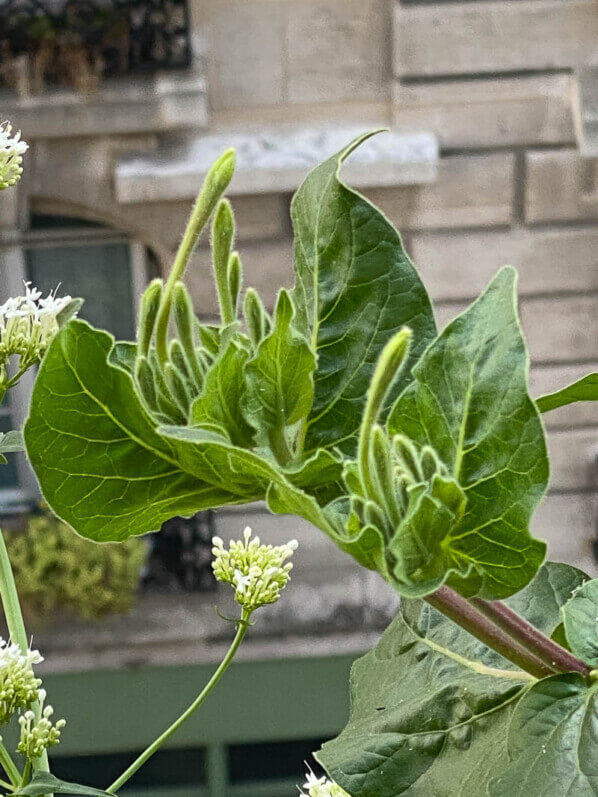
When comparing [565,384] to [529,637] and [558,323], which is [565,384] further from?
[529,637]

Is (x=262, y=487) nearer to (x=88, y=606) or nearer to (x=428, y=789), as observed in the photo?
(x=428, y=789)

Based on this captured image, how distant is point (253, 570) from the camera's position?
0.26m

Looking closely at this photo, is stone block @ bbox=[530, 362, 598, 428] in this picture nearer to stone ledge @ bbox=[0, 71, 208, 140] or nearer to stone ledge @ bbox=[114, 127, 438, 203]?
stone ledge @ bbox=[114, 127, 438, 203]

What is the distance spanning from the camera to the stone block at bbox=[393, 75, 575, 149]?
211 cm

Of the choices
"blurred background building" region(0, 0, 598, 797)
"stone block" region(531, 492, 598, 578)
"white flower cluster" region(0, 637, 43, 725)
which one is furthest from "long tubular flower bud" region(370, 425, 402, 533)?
"stone block" region(531, 492, 598, 578)

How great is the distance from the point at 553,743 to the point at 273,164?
1937 millimetres

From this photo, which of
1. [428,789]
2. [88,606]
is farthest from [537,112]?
[428,789]

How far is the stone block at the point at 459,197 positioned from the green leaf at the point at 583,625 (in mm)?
1990

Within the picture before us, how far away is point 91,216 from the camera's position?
219cm

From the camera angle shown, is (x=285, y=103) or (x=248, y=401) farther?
(x=285, y=103)

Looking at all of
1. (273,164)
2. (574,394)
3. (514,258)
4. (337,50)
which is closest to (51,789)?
(574,394)

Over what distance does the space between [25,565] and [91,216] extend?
2.27 ft

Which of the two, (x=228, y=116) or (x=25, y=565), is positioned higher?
(x=228, y=116)

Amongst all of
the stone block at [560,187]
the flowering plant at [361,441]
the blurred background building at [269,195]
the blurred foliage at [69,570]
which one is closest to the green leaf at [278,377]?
the flowering plant at [361,441]
